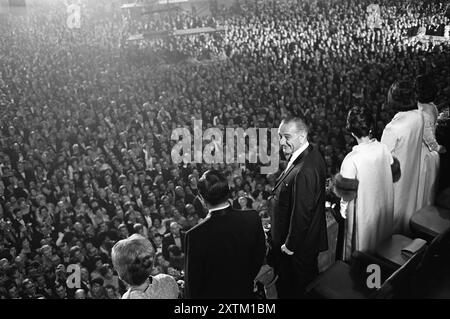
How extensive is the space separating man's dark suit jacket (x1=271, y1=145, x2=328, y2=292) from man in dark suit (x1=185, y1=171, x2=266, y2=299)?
38 centimetres

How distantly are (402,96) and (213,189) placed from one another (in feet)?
5.51

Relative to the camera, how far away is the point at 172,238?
5953 mm

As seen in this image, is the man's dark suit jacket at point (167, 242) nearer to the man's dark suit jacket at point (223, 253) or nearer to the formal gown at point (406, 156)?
the formal gown at point (406, 156)

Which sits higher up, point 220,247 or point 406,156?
point 406,156

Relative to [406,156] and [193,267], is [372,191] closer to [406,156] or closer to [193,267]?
[406,156]

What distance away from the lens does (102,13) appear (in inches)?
794

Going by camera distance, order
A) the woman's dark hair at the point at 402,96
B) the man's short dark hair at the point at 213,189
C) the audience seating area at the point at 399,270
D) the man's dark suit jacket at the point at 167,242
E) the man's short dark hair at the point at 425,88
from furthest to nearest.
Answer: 1. the man's dark suit jacket at the point at 167,242
2. the man's short dark hair at the point at 425,88
3. the woman's dark hair at the point at 402,96
4. the man's short dark hair at the point at 213,189
5. the audience seating area at the point at 399,270

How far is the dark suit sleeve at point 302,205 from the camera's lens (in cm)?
254

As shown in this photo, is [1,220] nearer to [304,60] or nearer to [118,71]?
[118,71]

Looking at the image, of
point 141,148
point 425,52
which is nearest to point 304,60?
point 425,52

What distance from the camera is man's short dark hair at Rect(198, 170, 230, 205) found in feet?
7.02

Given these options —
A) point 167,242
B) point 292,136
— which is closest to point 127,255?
point 292,136

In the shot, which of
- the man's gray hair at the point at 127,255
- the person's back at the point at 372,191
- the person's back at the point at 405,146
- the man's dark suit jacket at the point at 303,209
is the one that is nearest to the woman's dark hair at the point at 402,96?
the person's back at the point at 405,146
